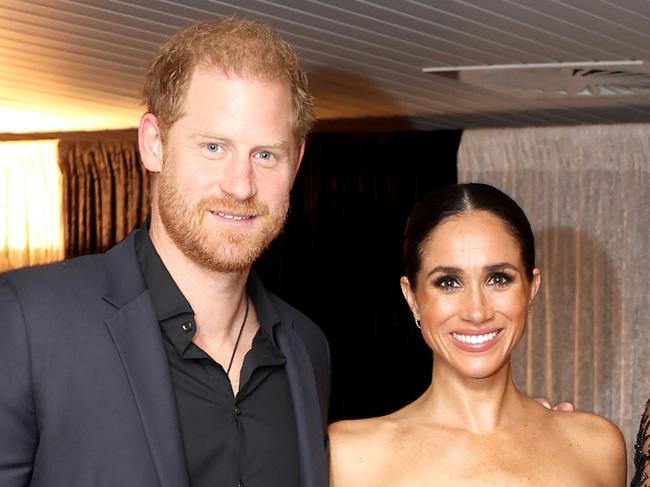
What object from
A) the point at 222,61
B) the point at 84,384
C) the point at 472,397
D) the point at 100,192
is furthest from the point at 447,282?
the point at 100,192

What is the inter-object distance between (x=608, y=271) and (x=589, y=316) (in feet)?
0.82

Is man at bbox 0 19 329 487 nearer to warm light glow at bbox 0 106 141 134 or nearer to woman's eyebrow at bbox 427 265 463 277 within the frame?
woman's eyebrow at bbox 427 265 463 277

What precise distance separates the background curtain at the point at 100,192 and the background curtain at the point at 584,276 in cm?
218

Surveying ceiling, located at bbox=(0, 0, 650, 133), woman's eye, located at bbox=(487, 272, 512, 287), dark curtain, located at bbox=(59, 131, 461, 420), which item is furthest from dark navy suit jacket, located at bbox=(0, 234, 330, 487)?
dark curtain, located at bbox=(59, 131, 461, 420)

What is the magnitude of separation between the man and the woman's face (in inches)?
18.6

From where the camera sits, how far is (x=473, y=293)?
2617 millimetres

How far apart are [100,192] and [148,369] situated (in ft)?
18.1

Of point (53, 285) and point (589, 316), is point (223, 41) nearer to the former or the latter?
point (53, 285)

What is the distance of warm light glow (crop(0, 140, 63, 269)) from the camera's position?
7156 millimetres

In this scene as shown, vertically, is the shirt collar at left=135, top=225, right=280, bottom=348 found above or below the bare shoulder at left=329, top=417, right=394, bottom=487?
above

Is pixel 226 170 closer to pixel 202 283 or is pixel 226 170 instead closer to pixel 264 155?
pixel 264 155

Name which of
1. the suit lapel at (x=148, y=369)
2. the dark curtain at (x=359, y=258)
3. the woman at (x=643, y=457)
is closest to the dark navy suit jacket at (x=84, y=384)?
the suit lapel at (x=148, y=369)

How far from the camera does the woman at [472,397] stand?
104 inches

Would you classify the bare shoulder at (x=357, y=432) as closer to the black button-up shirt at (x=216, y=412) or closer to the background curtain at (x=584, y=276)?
the black button-up shirt at (x=216, y=412)
